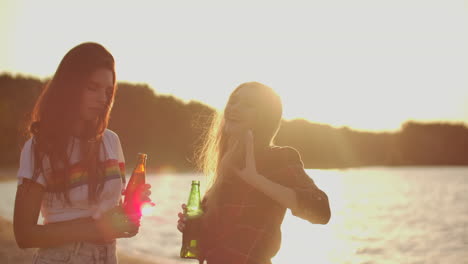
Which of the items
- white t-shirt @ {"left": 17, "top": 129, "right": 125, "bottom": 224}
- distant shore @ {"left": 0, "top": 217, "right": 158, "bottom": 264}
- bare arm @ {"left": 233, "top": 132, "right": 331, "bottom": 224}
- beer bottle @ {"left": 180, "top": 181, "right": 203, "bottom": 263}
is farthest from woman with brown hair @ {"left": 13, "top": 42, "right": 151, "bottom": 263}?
distant shore @ {"left": 0, "top": 217, "right": 158, "bottom": 264}

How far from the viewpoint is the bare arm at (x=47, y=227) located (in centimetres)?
257

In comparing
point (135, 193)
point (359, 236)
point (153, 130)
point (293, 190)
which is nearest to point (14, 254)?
point (135, 193)

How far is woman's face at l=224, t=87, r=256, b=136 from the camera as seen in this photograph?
10.7 feet

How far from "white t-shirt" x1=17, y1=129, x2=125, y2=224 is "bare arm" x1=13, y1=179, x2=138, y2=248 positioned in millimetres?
35

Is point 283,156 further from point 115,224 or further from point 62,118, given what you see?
point 62,118

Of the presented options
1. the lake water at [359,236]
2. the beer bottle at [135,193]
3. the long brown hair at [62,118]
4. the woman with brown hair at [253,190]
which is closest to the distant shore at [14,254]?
the lake water at [359,236]

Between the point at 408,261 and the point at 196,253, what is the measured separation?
2056 cm

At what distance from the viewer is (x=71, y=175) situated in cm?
271

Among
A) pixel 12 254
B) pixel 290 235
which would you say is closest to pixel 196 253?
pixel 12 254

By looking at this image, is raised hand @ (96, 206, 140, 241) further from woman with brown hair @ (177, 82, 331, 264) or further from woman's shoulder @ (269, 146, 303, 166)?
woman's shoulder @ (269, 146, 303, 166)

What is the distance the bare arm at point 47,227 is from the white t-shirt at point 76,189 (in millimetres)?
35

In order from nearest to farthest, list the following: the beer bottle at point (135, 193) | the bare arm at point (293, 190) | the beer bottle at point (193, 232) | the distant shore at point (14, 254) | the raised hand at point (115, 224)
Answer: the raised hand at point (115, 224)
the beer bottle at point (135, 193)
the bare arm at point (293, 190)
the beer bottle at point (193, 232)
the distant shore at point (14, 254)

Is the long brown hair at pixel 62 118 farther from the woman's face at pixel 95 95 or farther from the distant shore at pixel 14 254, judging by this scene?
the distant shore at pixel 14 254

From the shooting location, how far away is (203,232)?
3227mm
